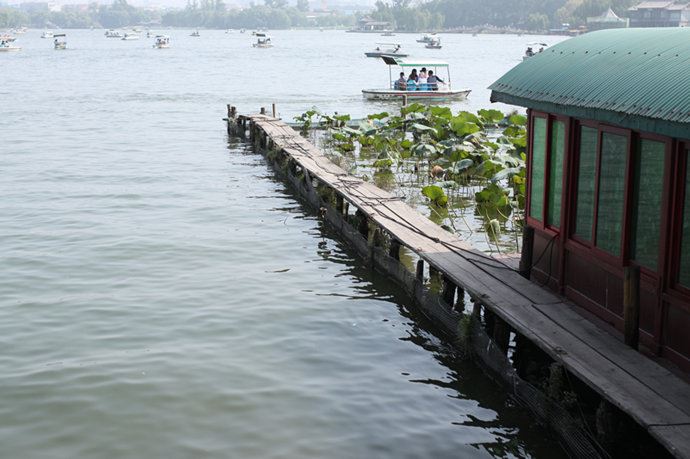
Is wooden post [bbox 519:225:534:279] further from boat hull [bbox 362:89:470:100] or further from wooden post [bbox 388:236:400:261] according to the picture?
boat hull [bbox 362:89:470:100]

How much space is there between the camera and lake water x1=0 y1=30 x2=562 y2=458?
10.3 m

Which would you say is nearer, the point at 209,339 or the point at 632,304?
the point at 632,304

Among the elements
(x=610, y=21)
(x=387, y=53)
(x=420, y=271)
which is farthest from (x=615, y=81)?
(x=610, y=21)

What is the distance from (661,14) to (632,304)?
132 metres

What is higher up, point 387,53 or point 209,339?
point 387,53

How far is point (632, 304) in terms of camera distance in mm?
9406

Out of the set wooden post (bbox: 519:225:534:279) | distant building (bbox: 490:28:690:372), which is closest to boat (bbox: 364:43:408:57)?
wooden post (bbox: 519:225:534:279)

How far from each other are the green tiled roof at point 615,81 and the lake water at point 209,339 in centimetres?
322

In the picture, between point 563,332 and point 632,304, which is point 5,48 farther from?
point 632,304

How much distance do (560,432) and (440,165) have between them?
15331 mm

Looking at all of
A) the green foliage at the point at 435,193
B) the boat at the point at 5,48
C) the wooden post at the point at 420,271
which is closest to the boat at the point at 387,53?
the boat at the point at 5,48

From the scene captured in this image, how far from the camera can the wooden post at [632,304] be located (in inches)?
368

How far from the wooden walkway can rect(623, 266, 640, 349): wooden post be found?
5.7 inches

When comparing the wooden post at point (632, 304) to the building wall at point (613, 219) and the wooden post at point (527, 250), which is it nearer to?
the building wall at point (613, 219)
